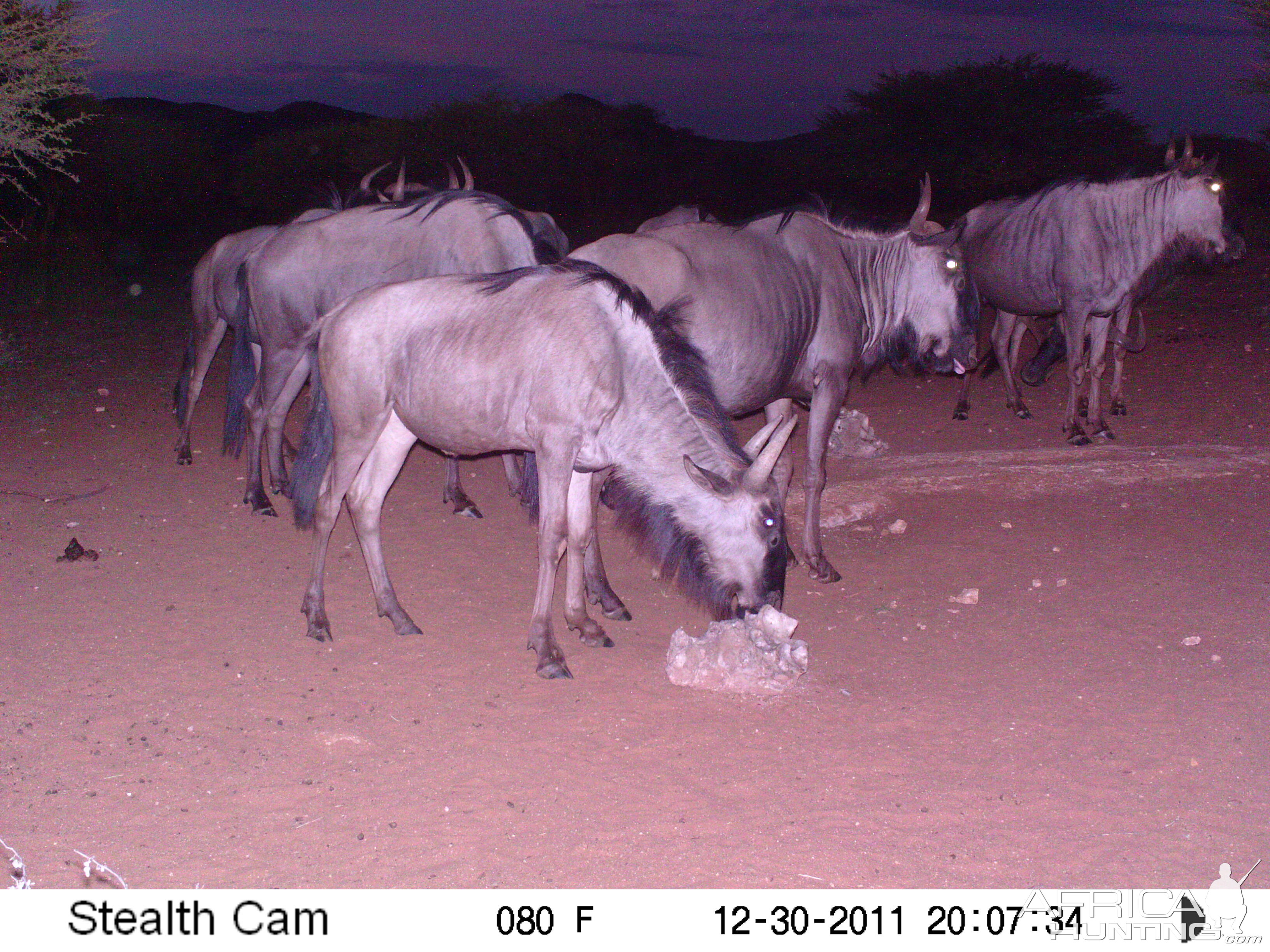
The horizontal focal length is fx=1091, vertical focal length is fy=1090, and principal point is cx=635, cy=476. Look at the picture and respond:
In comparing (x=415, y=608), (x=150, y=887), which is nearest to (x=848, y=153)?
(x=415, y=608)

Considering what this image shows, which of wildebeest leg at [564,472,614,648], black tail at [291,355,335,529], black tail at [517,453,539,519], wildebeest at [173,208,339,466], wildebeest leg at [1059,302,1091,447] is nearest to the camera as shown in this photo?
wildebeest leg at [564,472,614,648]

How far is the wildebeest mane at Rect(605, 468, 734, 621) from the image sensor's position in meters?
4.73

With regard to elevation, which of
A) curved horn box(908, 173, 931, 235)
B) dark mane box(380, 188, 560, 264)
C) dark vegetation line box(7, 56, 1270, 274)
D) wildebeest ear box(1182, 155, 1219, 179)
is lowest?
dark vegetation line box(7, 56, 1270, 274)

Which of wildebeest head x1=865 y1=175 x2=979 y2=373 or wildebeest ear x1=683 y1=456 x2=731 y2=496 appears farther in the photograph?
wildebeest head x1=865 y1=175 x2=979 y2=373

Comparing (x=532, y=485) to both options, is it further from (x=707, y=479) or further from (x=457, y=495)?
(x=707, y=479)

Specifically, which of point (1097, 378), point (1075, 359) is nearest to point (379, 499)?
point (1075, 359)

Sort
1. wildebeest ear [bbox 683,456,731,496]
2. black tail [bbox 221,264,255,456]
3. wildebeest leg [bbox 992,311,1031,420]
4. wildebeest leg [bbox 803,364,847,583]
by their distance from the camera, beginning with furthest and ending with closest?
wildebeest leg [bbox 992,311,1031,420] → black tail [bbox 221,264,255,456] → wildebeest leg [bbox 803,364,847,583] → wildebeest ear [bbox 683,456,731,496]

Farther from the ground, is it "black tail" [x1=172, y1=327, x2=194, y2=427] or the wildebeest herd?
the wildebeest herd

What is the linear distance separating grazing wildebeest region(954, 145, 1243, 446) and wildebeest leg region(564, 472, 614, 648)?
4814 millimetres

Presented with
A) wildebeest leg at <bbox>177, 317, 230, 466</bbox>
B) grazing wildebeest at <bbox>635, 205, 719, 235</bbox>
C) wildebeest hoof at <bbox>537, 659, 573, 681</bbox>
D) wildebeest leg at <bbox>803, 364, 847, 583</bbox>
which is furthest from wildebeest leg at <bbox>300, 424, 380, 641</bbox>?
grazing wildebeest at <bbox>635, 205, 719, 235</bbox>

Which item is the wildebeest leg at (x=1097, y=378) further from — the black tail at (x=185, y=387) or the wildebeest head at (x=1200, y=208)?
the black tail at (x=185, y=387)

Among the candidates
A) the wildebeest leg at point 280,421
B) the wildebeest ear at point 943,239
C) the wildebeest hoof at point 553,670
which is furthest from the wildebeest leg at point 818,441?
the wildebeest leg at point 280,421

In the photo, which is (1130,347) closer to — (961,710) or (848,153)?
(961,710)

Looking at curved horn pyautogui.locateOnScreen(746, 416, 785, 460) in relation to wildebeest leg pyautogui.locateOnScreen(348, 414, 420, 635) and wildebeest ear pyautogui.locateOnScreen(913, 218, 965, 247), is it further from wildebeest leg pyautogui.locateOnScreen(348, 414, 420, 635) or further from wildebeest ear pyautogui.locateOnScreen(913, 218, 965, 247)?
wildebeest ear pyautogui.locateOnScreen(913, 218, 965, 247)
